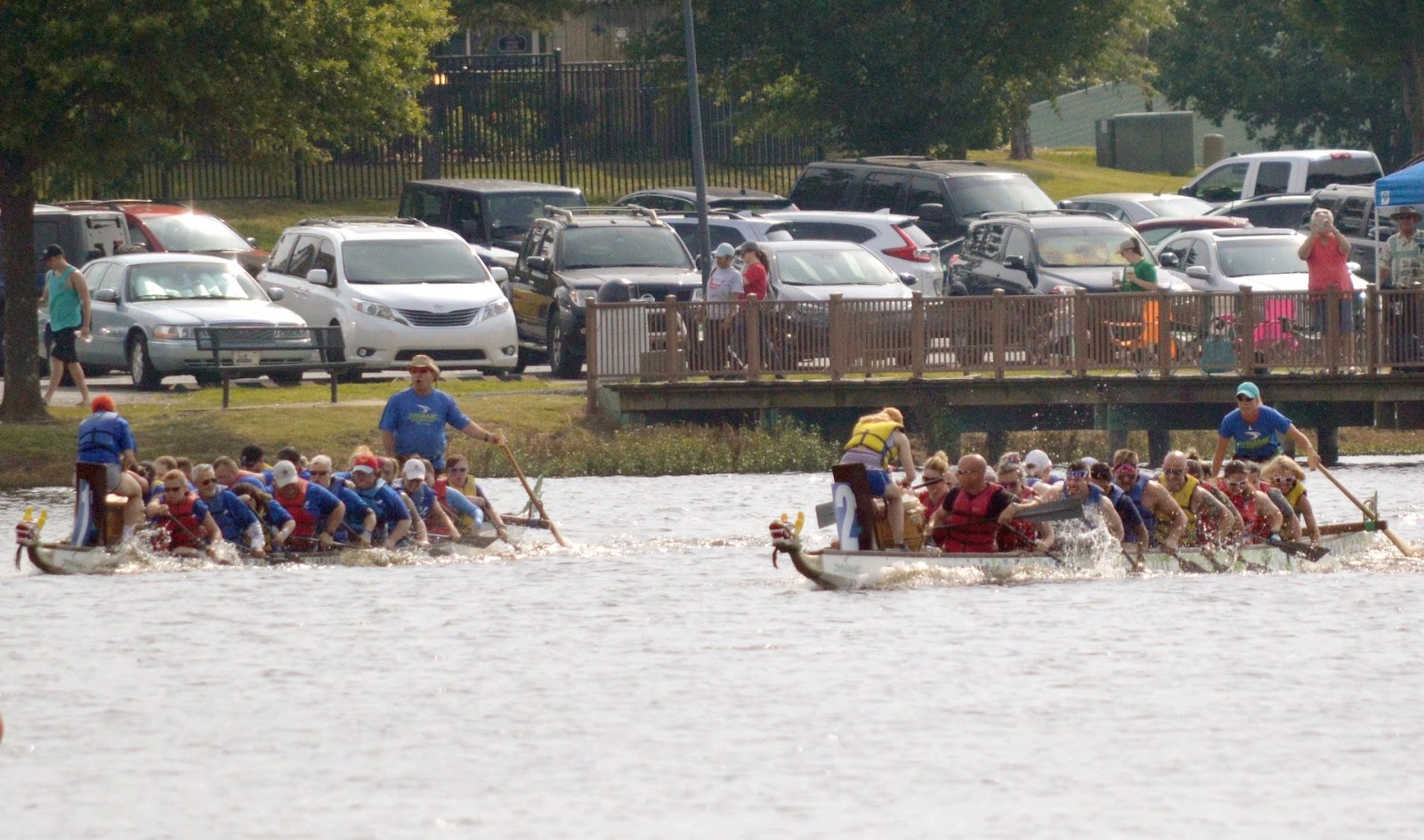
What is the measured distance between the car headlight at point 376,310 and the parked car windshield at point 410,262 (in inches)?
24.1

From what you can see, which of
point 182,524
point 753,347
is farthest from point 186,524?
point 753,347

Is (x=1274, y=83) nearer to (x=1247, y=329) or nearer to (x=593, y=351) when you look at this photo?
(x=1247, y=329)

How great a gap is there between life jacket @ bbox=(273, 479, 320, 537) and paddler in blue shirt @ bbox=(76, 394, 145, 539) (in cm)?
131

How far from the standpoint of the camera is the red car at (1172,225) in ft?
128

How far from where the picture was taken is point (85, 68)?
85.0 feet

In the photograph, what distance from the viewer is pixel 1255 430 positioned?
23219mm

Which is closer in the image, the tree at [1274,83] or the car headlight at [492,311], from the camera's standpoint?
the car headlight at [492,311]

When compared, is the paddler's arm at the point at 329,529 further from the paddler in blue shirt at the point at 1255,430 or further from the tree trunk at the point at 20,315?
the paddler in blue shirt at the point at 1255,430

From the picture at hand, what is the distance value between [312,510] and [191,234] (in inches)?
627

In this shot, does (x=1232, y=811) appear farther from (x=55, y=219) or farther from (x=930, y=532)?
(x=55, y=219)

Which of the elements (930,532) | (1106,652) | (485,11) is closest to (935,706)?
(1106,652)

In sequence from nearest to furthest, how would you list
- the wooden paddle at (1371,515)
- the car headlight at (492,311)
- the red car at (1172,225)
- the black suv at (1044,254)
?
the wooden paddle at (1371,515) < the car headlight at (492,311) < the black suv at (1044,254) < the red car at (1172,225)

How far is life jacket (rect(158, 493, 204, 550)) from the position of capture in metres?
21.6

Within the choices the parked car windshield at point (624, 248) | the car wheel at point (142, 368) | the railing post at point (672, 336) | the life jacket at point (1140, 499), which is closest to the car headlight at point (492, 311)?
the parked car windshield at point (624, 248)
